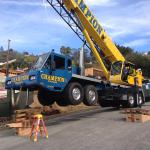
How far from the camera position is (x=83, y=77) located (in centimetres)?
1870

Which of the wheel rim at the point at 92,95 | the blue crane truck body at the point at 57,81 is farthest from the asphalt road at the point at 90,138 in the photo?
the wheel rim at the point at 92,95

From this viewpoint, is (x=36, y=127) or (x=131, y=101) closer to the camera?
(x=36, y=127)

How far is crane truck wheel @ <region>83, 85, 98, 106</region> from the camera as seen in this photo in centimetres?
1861

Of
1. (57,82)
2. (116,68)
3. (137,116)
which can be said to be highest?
(116,68)

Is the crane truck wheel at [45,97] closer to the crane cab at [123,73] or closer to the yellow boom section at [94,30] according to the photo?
the yellow boom section at [94,30]

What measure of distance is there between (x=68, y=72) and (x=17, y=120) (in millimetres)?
3841

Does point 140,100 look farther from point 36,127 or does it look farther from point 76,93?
point 36,127

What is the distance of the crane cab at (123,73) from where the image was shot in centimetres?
2228

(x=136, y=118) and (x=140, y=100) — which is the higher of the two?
(x=140, y=100)

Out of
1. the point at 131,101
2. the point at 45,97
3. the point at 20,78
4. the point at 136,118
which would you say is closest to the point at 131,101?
the point at 131,101

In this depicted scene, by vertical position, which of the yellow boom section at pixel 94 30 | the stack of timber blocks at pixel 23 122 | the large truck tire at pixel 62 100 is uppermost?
the yellow boom section at pixel 94 30

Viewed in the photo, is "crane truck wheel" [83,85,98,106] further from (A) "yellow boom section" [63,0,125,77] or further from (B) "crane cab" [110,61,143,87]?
(A) "yellow boom section" [63,0,125,77]

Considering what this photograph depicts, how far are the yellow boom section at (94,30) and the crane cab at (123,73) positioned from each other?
414 mm

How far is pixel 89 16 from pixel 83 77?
435 cm
